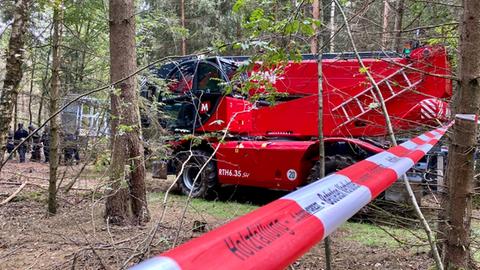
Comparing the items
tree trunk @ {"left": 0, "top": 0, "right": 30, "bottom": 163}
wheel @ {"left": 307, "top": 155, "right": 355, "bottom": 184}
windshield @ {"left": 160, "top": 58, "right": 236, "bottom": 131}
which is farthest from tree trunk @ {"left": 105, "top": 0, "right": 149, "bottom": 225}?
wheel @ {"left": 307, "top": 155, "right": 355, "bottom": 184}

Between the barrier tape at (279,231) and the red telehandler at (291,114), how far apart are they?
455 centimetres

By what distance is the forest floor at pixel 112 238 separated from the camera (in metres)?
4.46

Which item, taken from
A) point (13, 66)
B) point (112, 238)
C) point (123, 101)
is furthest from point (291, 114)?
point (13, 66)

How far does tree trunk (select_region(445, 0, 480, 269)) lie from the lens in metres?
2.99

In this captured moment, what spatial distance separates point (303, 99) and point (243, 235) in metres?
7.15

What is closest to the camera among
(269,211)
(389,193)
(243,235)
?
(243,235)

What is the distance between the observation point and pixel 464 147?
3.04 metres

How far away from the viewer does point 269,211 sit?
1.41 m

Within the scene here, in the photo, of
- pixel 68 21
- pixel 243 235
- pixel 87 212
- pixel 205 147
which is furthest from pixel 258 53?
pixel 68 21

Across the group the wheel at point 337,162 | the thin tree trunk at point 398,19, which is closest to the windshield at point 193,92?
the wheel at point 337,162

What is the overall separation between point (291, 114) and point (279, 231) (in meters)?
7.22

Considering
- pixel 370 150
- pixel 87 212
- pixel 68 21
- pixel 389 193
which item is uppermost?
pixel 68 21

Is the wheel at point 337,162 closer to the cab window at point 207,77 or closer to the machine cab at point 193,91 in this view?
the machine cab at point 193,91

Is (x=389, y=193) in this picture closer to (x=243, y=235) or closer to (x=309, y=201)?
(x=309, y=201)
